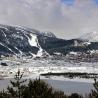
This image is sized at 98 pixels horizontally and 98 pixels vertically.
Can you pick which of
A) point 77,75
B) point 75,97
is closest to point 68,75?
point 77,75

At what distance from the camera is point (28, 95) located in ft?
95.3

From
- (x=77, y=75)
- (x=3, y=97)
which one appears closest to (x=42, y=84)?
(x=3, y=97)

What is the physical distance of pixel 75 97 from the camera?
37.7 meters

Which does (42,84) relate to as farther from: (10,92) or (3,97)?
(10,92)

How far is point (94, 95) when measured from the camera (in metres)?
27.8

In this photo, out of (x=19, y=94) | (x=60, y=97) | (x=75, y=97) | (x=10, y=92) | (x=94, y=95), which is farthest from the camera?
(x=75, y=97)

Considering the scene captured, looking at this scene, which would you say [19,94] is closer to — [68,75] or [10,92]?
[10,92]

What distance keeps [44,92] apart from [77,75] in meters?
145

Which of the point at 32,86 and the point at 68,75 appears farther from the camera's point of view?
the point at 68,75

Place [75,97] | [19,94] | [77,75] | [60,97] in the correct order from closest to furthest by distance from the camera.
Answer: [60,97] < [19,94] < [75,97] < [77,75]

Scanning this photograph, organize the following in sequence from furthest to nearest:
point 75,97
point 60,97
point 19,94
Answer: point 75,97
point 19,94
point 60,97

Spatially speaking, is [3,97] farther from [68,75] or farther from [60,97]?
[68,75]

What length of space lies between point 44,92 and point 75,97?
9.25 m

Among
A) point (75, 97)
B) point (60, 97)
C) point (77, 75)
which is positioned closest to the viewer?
point (60, 97)
